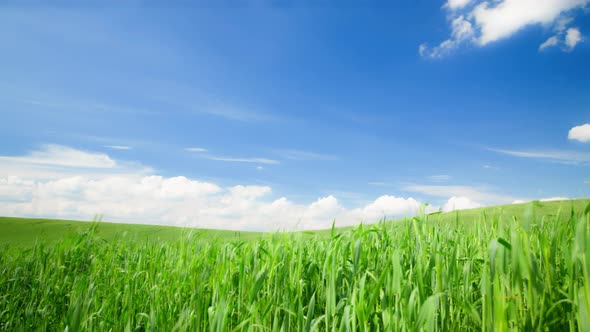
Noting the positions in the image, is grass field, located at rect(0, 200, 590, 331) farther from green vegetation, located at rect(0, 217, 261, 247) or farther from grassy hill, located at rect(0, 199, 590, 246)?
green vegetation, located at rect(0, 217, 261, 247)

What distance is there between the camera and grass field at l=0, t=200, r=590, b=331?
1489 millimetres

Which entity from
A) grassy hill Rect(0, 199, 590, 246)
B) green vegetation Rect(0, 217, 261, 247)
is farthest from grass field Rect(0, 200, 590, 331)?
green vegetation Rect(0, 217, 261, 247)

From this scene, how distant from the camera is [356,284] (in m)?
2.15

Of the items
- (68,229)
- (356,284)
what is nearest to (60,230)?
(68,229)

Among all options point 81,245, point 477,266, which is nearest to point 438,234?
point 477,266

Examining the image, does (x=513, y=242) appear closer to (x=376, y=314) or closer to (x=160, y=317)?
(x=376, y=314)

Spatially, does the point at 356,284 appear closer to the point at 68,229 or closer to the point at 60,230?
the point at 68,229

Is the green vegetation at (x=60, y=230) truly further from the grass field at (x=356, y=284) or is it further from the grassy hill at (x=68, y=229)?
the grass field at (x=356, y=284)

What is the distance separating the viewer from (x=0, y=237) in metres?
8.23

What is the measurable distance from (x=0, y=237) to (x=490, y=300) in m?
10.7

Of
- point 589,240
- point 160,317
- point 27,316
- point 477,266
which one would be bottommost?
point 27,316

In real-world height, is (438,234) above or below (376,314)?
above

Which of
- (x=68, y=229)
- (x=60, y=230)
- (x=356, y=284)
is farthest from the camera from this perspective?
(x=60, y=230)

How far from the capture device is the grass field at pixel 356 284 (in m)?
1.49
